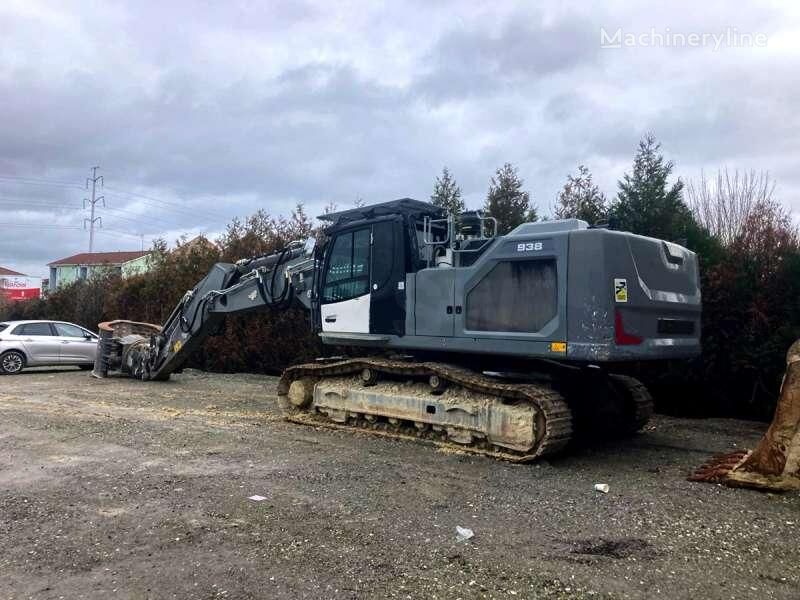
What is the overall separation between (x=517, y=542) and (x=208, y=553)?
2048mm

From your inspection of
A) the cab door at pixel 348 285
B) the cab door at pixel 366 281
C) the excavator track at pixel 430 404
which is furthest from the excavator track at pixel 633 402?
the cab door at pixel 348 285

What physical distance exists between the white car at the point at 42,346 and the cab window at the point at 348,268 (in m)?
11.0

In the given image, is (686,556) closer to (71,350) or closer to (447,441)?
(447,441)

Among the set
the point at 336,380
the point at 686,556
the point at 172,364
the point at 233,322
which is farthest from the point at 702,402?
the point at 233,322

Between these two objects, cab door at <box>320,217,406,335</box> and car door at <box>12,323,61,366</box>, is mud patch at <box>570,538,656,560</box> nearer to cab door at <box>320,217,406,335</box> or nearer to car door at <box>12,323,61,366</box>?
cab door at <box>320,217,406,335</box>

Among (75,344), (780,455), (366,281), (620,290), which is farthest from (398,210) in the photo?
(75,344)

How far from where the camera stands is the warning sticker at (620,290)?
21.4ft

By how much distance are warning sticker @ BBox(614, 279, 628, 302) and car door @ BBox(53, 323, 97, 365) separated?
582 inches

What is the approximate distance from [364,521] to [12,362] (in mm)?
14768

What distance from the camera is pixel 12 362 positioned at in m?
16.5

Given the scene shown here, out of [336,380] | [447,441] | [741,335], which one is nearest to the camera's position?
[447,441]

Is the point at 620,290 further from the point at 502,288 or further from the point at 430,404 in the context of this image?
the point at 430,404

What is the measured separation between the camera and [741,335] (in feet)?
31.9

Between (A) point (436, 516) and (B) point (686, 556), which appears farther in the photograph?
(A) point (436, 516)
